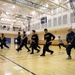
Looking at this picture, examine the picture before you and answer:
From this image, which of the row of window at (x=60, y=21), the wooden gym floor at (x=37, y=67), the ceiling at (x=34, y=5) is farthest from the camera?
the row of window at (x=60, y=21)

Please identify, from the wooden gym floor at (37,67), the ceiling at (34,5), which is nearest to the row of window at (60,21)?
the ceiling at (34,5)

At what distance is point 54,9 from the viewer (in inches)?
979

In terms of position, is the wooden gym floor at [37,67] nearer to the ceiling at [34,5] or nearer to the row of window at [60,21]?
the ceiling at [34,5]

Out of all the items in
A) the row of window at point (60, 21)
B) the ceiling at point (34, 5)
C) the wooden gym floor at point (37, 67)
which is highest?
the ceiling at point (34, 5)

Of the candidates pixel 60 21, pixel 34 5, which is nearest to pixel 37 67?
pixel 34 5

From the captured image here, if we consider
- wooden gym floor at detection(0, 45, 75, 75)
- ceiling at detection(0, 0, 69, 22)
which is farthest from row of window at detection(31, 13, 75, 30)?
wooden gym floor at detection(0, 45, 75, 75)

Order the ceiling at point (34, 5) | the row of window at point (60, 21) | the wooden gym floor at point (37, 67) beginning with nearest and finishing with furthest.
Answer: the wooden gym floor at point (37, 67)
the ceiling at point (34, 5)
the row of window at point (60, 21)

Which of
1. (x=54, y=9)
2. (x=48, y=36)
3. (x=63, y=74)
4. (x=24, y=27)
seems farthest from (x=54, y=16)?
(x=63, y=74)

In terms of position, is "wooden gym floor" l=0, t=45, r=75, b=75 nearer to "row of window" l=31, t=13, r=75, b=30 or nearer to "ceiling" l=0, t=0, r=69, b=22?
"ceiling" l=0, t=0, r=69, b=22

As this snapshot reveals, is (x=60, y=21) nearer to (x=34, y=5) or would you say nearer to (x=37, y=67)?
(x=34, y=5)

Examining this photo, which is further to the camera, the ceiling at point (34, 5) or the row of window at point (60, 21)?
the row of window at point (60, 21)

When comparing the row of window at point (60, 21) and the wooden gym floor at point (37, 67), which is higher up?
the row of window at point (60, 21)

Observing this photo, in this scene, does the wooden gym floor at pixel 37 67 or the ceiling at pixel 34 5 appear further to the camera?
the ceiling at pixel 34 5

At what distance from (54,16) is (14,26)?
17.4 m
